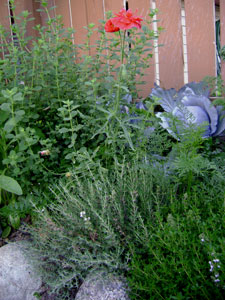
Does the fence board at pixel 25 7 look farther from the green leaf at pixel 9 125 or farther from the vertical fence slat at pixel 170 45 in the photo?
the green leaf at pixel 9 125

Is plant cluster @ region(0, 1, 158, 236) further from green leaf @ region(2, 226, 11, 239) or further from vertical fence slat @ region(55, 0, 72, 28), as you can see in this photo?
vertical fence slat @ region(55, 0, 72, 28)

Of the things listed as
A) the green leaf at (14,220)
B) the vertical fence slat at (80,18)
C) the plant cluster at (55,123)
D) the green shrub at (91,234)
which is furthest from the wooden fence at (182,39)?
the green leaf at (14,220)

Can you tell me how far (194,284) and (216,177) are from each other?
72 centimetres

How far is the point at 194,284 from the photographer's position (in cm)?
114

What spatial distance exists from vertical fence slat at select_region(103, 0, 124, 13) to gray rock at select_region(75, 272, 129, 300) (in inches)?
97.5

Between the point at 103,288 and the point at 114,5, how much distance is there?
8.45 feet

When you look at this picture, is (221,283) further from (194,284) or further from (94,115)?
(94,115)

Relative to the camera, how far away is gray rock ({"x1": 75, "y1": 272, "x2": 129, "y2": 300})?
136 centimetres

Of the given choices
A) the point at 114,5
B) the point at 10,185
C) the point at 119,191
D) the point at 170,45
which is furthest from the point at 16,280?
the point at 114,5

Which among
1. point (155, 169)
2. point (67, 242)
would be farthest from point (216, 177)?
point (67, 242)

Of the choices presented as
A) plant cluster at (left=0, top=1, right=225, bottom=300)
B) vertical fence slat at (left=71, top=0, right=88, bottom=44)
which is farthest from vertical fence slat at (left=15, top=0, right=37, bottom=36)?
plant cluster at (left=0, top=1, right=225, bottom=300)

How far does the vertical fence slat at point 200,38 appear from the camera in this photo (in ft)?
8.93

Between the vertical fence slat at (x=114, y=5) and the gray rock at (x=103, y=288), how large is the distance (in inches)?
97.5

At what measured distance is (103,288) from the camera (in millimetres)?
1399
